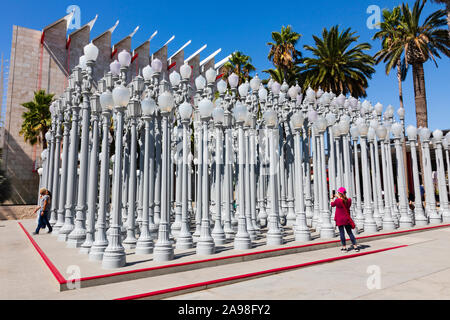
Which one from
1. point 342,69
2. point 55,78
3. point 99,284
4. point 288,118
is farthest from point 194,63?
point 99,284

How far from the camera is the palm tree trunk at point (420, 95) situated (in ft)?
83.8

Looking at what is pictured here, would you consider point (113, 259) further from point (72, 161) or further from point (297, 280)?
point (72, 161)

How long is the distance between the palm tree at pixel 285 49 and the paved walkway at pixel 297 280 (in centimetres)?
2637

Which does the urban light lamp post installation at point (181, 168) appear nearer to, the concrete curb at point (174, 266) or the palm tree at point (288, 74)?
the concrete curb at point (174, 266)

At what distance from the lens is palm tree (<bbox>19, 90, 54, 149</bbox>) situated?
→ 94.5 feet

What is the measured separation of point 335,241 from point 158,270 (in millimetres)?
6005

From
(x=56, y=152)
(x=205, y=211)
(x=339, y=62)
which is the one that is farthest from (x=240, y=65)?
(x=205, y=211)

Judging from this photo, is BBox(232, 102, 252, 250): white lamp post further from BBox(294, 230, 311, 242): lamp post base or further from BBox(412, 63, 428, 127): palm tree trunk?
BBox(412, 63, 428, 127): palm tree trunk

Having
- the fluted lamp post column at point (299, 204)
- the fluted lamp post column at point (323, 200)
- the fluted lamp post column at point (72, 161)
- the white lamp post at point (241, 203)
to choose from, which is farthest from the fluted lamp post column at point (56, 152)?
the fluted lamp post column at point (323, 200)

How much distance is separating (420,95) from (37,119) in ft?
117

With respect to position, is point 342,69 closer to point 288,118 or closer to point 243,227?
point 288,118

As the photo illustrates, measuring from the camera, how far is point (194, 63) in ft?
146

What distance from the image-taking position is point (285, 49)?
3142 cm

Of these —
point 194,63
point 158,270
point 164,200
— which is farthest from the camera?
point 194,63
